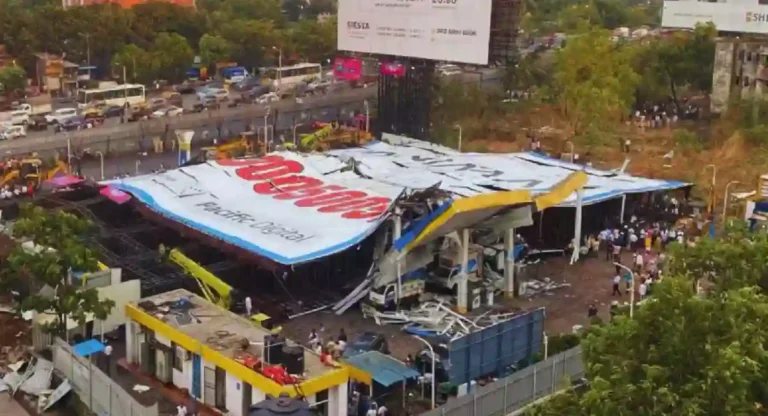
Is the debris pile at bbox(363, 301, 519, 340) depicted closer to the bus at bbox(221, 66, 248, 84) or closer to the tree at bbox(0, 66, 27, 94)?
the tree at bbox(0, 66, 27, 94)

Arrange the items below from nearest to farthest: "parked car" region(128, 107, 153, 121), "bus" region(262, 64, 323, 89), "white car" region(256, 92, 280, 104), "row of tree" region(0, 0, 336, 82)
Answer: "parked car" region(128, 107, 153, 121) → "white car" region(256, 92, 280, 104) → "row of tree" region(0, 0, 336, 82) → "bus" region(262, 64, 323, 89)

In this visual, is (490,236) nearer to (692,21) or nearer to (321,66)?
(692,21)

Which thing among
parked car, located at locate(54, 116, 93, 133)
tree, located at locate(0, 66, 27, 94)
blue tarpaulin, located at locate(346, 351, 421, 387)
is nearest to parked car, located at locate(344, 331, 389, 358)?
blue tarpaulin, located at locate(346, 351, 421, 387)

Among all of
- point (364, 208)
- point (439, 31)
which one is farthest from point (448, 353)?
point (439, 31)

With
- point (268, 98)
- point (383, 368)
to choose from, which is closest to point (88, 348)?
point (383, 368)

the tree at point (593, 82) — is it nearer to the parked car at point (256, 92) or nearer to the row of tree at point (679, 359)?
the parked car at point (256, 92)

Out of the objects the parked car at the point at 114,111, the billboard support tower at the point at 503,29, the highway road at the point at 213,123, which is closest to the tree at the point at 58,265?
the highway road at the point at 213,123

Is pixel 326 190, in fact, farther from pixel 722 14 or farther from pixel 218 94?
pixel 722 14
